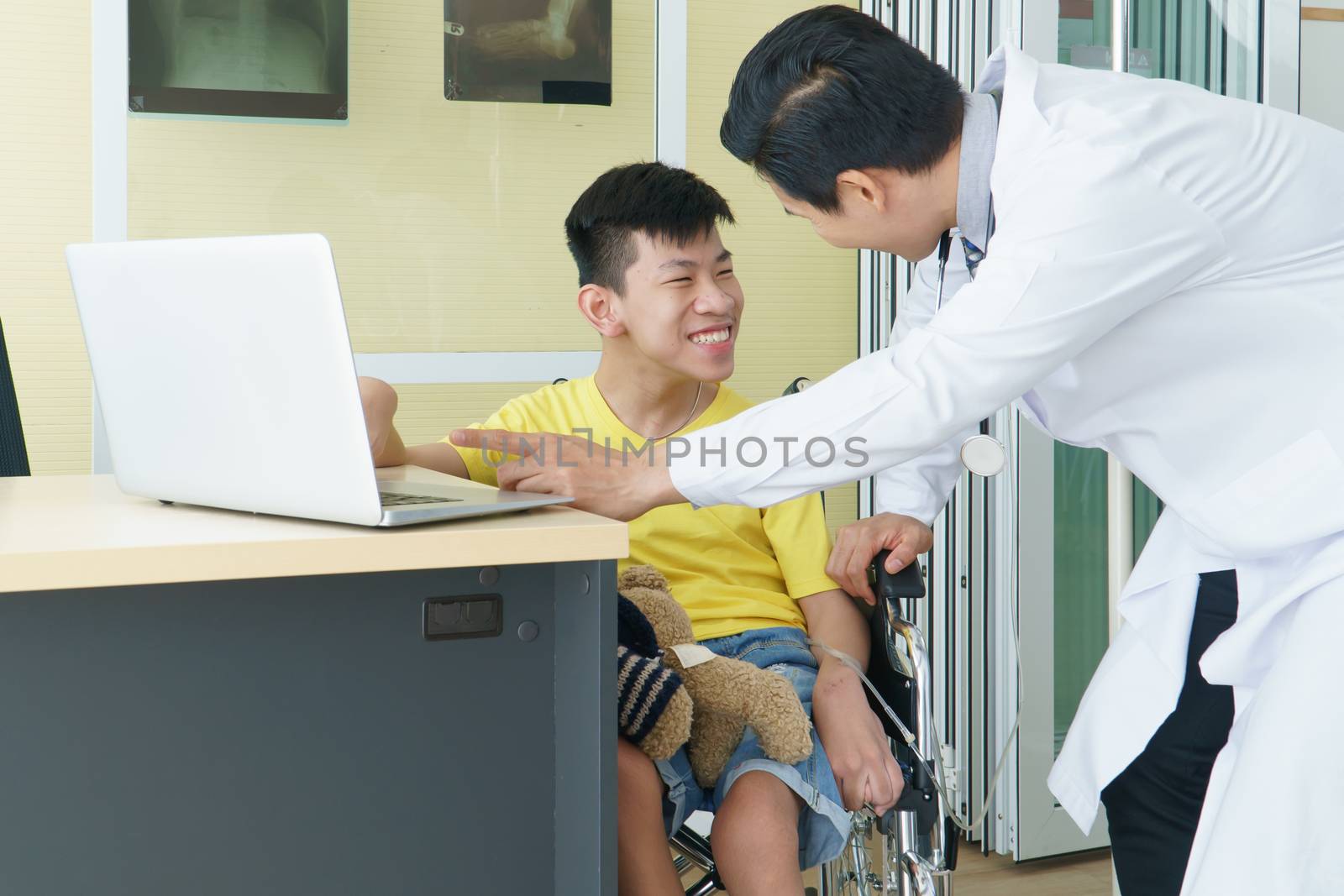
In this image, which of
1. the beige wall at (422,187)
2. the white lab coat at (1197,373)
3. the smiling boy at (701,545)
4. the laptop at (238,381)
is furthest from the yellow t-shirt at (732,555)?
the beige wall at (422,187)

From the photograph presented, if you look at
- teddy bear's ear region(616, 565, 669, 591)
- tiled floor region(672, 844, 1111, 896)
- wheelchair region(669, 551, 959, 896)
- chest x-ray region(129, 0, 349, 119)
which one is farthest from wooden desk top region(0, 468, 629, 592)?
tiled floor region(672, 844, 1111, 896)

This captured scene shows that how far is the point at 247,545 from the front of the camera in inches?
32.3

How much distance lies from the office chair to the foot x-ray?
3.23 ft

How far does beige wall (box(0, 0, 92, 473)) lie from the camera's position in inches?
82.0

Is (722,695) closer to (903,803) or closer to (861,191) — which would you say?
(903,803)

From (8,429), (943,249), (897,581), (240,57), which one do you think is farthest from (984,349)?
(240,57)

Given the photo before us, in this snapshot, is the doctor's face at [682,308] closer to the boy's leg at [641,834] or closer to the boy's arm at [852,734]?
the boy's arm at [852,734]

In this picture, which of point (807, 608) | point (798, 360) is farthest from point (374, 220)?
point (807, 608)

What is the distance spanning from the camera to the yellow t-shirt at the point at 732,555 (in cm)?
146

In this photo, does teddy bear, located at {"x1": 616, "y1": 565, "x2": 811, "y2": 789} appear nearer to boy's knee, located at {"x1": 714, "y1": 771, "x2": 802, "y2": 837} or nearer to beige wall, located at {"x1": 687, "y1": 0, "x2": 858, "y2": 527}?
boy's knee, located at {"x1": 714, "y1": 771, "x2": 802, "y2": 837}

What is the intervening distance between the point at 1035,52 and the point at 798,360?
0.76 metres

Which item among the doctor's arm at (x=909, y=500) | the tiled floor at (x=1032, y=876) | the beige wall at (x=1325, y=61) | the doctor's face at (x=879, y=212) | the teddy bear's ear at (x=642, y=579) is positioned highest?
the beige wall at (x=1325, y=61)

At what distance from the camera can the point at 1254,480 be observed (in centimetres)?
107

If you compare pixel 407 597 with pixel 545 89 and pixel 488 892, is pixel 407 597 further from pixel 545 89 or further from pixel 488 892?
pixel 545 89
